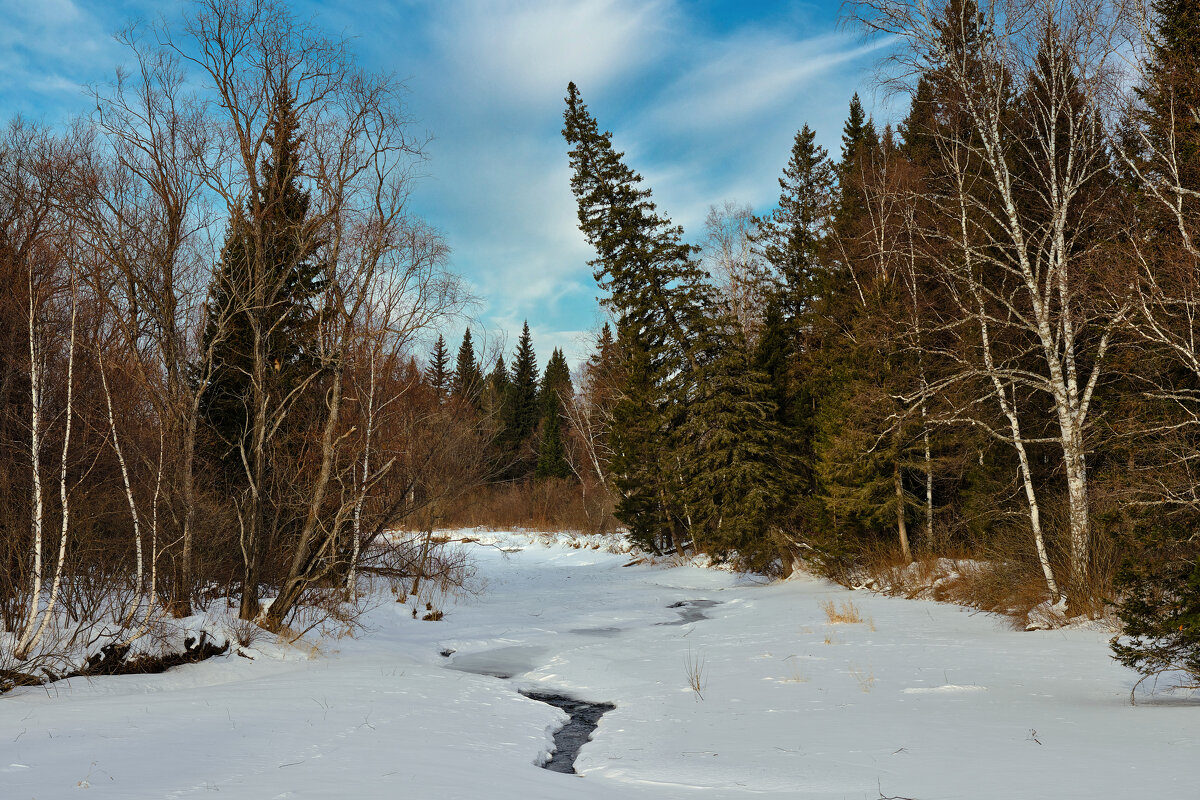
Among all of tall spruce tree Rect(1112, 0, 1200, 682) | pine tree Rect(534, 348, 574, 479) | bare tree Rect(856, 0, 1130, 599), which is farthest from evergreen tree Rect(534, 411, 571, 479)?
tall spruce tree Rect(1112, 0, 1200, 682)

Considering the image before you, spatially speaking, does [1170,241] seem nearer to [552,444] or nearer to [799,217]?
[799,217]

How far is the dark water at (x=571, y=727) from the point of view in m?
6.17

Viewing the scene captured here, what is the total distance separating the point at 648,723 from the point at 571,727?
90 centimetres

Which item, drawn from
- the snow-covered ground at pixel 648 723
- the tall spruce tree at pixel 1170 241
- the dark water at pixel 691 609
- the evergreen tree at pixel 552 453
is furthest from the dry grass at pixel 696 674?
the evergreen tree at pixel 552 453

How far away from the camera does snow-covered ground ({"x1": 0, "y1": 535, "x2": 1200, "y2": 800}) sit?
175 inches

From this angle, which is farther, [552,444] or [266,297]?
[552,444]

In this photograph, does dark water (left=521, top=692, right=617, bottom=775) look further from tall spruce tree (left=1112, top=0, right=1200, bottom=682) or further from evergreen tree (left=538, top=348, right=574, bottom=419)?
evergreen tree (left=538, top=348, right=574, bottom=419)

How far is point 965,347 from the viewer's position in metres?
15.3

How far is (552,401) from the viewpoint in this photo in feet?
202

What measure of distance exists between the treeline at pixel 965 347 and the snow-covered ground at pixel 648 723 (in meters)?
1.45

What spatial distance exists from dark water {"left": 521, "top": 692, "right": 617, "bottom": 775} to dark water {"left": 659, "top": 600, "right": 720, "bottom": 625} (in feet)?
23.4

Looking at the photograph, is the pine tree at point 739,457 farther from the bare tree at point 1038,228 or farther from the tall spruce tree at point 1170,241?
the tall spruce tree at point 1170,241

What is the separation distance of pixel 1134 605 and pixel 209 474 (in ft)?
51.4

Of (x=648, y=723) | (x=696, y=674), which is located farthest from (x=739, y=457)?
(x=648, y=723)
